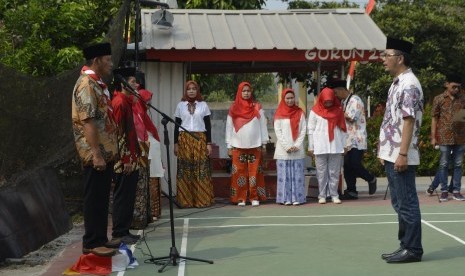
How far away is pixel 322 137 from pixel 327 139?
0.08 m

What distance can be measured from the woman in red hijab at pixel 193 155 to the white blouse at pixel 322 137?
1.60 m

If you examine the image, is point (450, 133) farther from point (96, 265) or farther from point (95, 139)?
point (95, 139)

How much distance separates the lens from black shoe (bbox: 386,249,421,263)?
25.4ft

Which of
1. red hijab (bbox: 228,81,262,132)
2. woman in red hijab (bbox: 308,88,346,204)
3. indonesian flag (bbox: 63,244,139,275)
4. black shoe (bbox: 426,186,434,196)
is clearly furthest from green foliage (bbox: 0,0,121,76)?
black shoe (bbox: 426,186,434,196)

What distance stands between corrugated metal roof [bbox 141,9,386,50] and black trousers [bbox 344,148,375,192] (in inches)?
66.3

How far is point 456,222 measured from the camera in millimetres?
10406

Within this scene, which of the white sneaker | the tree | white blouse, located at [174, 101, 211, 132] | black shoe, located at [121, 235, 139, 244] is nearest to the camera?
black shoe, located at [121, 235, 139, 244]

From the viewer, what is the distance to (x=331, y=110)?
42.2ft

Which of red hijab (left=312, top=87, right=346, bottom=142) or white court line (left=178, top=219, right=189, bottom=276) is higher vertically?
red hijab (left=312, top=87, right=346, bottom=142)

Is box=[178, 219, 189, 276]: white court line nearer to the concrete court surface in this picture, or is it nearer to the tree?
the concrete court surface

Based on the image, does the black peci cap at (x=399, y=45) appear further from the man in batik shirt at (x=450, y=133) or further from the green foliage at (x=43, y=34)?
the green foliage at (x=43, y=34)

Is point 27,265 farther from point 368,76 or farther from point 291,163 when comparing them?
point 368,76

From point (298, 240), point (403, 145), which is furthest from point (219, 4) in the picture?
point (403, 145)

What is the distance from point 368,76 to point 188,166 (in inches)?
501
